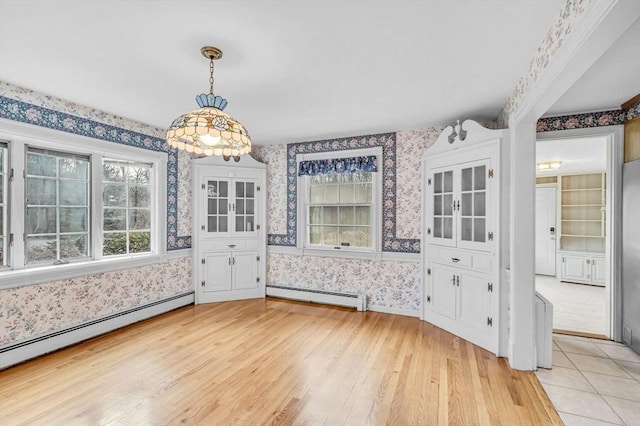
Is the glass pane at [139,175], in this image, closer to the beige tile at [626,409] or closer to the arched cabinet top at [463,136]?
the arched cabinet top at [463,136]

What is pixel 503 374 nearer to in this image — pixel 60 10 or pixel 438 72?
pixel 438 72

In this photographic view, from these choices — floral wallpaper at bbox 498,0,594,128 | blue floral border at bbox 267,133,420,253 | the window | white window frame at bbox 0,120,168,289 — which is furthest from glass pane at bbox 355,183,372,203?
white window frame at bbox 0,120,168,289

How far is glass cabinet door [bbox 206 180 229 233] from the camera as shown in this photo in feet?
15.0

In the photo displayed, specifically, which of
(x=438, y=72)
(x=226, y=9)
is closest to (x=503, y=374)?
(x=438, y=72)

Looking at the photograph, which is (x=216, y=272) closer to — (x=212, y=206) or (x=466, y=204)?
(x=212, y=206)

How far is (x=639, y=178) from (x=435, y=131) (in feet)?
6.81

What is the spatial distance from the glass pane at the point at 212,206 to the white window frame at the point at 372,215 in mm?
1311

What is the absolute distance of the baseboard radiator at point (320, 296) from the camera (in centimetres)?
429

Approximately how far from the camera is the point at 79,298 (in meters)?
3.17

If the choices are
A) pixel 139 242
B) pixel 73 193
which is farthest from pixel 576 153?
pixel 73 193

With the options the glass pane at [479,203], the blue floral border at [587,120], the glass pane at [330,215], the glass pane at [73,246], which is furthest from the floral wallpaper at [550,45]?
the glass pane at [73,246]

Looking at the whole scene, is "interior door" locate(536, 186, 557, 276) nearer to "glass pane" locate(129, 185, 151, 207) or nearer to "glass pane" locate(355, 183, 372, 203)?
"glass pane" locate(355, 183, 372, 203)

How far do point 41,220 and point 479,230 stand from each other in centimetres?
463

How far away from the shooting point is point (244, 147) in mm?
2283
